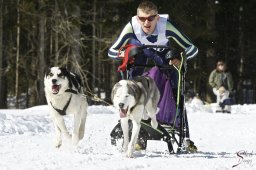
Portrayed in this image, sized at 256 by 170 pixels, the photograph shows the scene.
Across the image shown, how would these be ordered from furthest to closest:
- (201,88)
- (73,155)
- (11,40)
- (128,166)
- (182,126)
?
(201,88) → (11,40) → (182,126) → (73,155) → (128,166)

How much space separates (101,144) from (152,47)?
5.49ft

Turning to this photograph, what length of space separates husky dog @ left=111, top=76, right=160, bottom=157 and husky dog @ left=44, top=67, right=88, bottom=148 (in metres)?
0.91

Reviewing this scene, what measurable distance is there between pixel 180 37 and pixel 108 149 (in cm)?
155

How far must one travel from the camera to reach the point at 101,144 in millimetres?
7387

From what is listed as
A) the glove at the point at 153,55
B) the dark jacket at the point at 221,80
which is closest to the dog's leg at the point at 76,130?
the glove at the point at 153,55

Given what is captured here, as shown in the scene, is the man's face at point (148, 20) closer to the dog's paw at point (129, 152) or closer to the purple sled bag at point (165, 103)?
the purple sled bag at point (165, 103)

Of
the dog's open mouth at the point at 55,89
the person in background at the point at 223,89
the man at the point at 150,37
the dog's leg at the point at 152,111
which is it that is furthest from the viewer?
the person in background at the point at 223,89

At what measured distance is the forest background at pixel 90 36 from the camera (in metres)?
20.9

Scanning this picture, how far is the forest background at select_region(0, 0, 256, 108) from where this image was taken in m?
20.9

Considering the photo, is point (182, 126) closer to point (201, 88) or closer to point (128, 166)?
point (128, 166)

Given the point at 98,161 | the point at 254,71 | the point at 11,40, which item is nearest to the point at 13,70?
the point at 11,40

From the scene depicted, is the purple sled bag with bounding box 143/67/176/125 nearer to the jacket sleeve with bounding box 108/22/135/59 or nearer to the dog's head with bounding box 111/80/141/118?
the jacket sleeve with bounding box 108/22/135/59

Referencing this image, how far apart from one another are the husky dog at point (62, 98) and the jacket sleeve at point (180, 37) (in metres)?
1.24

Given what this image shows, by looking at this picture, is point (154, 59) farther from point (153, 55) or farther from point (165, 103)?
point (165, 103)
